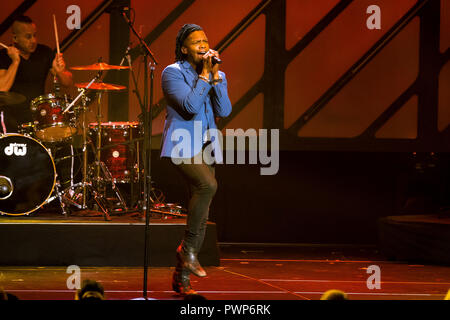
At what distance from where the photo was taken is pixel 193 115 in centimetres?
430

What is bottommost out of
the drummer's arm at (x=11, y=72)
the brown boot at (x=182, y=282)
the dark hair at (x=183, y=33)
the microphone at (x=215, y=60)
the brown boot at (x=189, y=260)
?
the brown boot at (x=182, y=282)

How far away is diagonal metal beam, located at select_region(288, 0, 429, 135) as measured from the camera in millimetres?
8438

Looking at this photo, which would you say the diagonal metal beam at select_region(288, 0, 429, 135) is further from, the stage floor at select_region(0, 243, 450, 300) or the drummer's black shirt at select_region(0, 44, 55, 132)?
the drummer's black shirt at select_region(0, 44, 55, 132)

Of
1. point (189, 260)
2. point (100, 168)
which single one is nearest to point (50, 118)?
point (100, 168)

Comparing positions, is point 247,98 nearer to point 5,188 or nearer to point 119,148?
point 119,148

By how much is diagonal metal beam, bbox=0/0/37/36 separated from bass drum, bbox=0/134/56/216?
2.16 meters

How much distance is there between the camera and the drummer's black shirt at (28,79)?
728 cm

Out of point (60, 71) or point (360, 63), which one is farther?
point (360, 63)

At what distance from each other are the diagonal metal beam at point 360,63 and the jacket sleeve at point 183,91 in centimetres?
433

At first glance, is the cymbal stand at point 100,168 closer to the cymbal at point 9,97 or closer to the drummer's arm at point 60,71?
the drummer's arm at point 60,71

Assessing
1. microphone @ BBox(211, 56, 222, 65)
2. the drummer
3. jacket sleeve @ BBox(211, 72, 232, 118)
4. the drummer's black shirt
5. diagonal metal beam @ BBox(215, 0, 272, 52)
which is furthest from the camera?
diagonal metal beam @ BBox(215, 0, 272, 52)

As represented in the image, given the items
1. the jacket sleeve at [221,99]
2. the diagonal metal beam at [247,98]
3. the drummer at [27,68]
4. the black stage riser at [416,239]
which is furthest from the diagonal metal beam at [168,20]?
the jacket sleeve at [221,99]

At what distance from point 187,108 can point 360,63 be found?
489 centimetres

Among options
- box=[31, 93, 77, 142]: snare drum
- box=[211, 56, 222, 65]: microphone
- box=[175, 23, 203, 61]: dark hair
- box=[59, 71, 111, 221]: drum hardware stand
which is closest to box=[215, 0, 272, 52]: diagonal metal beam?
box=[59, 71, 111, 221]: drum hardware stand
